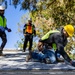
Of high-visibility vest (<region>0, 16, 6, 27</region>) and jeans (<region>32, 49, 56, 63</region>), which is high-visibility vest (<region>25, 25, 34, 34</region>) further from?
jeans (<region>32, 49, 56, 63</region>)

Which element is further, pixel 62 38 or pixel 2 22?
pixel 2 22

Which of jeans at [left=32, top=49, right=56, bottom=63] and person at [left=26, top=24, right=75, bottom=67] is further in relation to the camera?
jeans at [left=32, top=49, right=56, bottom=63]

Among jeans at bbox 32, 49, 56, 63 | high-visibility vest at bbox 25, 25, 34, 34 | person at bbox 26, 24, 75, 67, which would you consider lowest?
jeans at bbox 32, 49, 56, 63

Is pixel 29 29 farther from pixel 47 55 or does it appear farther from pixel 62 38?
pixel 62 38

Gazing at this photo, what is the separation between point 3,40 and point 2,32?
0.33 meters

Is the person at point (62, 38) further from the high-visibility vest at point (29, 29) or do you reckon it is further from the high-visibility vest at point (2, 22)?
the high-visibility vest at point (29, 29)

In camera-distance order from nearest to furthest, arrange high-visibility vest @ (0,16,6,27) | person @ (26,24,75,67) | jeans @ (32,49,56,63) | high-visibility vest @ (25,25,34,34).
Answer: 1. person @ (26,24,75,67)
2. jeans @ (32,49,56,63)
3. high-visibility vest @ (0,16,6,27)
4. high-visibility vest @ (25,25,34,34)

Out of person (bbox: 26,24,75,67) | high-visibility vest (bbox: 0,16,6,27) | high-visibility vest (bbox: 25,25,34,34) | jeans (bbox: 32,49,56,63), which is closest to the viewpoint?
person (bbox: 26,24,75,67)

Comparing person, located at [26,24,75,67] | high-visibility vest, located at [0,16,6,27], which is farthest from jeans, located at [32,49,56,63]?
high-visibility vest, located at [0,16,6,27]

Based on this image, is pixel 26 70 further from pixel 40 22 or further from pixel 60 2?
pixel 40 22

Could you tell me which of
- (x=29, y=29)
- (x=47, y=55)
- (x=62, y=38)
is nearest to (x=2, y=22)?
(x=29, y=29)

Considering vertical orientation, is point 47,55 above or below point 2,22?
below

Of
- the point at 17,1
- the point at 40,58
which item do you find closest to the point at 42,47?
the point at 40,58

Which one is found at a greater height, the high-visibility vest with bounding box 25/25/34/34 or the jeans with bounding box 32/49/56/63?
the high-visibility vest with bounding box 25/25/34/34
